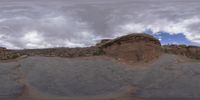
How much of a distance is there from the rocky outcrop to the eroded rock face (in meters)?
0.28

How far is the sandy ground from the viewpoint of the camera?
33.8ft

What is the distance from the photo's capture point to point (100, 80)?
10.4m

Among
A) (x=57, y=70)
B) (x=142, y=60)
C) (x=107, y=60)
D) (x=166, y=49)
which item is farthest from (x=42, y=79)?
(x=166, y=49)

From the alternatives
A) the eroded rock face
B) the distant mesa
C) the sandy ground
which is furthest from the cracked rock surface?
the eroded rock face

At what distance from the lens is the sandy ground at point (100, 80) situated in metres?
10.3

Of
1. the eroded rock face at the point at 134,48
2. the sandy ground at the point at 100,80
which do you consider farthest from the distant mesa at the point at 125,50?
the sandy ground at the point at 100,80

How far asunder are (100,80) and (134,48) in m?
1.23

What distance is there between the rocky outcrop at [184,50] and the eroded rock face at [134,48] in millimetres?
278

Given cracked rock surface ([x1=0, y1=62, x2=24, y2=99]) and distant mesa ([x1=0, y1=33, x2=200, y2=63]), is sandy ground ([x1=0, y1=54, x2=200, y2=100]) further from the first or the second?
distant mesa ([x1=0, y1=33, x2=200, y2=63])

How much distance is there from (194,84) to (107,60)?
6.28 feet

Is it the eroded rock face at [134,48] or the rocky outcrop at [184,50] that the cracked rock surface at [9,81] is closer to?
the eroded rock face at [134,48]

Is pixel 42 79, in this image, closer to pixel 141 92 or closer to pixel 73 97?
pixel 73 97

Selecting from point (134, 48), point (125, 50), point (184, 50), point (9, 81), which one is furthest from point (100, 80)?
point (184, 50)

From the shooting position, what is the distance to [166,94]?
1027 centimetres
